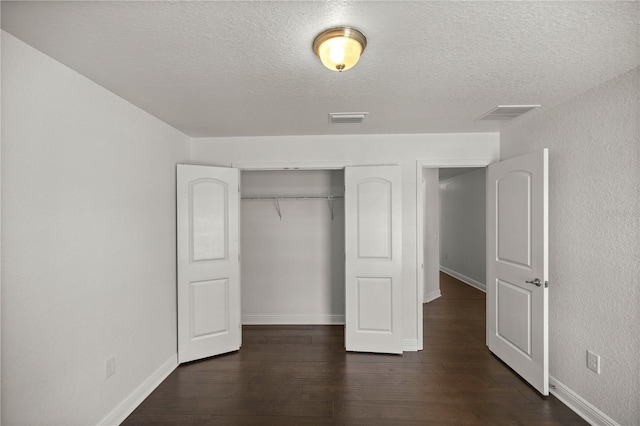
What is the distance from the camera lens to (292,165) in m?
3.61

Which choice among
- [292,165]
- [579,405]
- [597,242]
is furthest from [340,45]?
[579,405]

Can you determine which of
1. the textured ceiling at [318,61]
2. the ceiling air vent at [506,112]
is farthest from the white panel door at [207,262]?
the ceiling air vent at [506,112]

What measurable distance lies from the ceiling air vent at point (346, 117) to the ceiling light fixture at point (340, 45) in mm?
1221

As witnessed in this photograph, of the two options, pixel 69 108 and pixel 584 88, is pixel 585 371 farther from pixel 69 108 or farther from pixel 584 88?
pixel 69 108

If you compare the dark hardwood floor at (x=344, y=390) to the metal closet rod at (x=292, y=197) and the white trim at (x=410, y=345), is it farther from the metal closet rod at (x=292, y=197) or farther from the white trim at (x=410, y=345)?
the metal closet rod at (x=292, y=197)

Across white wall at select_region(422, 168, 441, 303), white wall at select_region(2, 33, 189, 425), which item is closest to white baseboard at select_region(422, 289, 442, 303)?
white wall at select_region(422, 168, 441, 303)

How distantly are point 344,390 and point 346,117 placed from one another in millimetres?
2448

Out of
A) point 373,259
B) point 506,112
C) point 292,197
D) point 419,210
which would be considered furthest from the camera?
point 292,197

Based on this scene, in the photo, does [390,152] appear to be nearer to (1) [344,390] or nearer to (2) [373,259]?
(2) [373,259]

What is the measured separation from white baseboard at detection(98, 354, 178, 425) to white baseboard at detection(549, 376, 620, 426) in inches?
136

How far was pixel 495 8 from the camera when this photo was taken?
4.41 ft

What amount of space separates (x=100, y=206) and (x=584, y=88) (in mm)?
3581

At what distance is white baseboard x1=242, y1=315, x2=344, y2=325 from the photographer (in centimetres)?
432

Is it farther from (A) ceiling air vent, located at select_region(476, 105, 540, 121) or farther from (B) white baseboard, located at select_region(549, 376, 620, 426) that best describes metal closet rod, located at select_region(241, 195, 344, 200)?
(B) white baseboard, located at select_region(549, 376, 620, 426)
